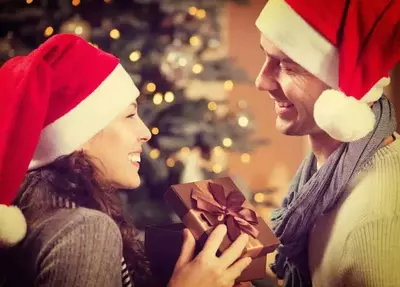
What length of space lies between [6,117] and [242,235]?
0.74 meters

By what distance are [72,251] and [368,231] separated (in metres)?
0.82

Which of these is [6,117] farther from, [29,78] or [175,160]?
[175,160]

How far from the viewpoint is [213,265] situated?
1560mm

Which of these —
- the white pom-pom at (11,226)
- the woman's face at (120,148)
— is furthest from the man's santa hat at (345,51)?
the white pom-pom at (11,226)

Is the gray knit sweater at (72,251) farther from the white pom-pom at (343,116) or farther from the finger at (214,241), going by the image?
the white pom-pom at (343,116)

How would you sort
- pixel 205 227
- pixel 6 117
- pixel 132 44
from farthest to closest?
pixel 132 44
pixel 205 227
pixel 6 117

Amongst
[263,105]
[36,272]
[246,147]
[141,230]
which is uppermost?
[263,105]

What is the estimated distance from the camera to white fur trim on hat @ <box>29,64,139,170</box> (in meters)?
1.51

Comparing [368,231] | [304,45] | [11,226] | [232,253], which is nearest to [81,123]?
[11,226]

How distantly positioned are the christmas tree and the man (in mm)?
167

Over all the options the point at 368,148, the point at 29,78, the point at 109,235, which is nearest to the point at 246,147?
the point at 368,148

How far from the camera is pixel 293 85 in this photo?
167cm

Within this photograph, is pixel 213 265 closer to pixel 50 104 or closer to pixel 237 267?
pixel 237 267

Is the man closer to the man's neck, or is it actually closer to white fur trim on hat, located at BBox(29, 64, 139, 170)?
the man's neck
